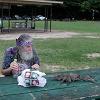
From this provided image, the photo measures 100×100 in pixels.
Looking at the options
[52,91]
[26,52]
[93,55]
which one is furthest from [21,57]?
[93,55]

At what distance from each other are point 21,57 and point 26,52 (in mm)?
117

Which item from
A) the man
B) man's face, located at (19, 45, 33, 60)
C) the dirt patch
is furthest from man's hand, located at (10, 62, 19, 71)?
the dirt patch

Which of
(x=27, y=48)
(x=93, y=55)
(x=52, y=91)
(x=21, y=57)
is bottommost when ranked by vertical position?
(x=93, y=55)

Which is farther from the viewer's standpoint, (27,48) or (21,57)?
(21,57)

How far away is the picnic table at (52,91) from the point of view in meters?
3.60

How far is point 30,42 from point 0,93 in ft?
3.82

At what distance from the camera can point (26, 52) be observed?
470 centimetres

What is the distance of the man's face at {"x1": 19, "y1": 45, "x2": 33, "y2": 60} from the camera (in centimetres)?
466

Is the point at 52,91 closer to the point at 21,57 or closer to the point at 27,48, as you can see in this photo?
the point at 27,48

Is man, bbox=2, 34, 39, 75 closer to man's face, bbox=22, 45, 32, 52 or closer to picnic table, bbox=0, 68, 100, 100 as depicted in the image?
man's face, bbox=22, 45, 32, 52

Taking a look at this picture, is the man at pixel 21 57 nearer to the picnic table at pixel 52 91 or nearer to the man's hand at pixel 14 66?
the man's hand at pixel 14 66

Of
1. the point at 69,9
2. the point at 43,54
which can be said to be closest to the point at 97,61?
the point at 43,54

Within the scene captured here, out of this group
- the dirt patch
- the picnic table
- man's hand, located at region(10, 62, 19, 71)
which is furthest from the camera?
the dirt patch

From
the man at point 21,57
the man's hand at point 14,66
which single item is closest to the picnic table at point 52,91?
the man's hand at point 14,66
